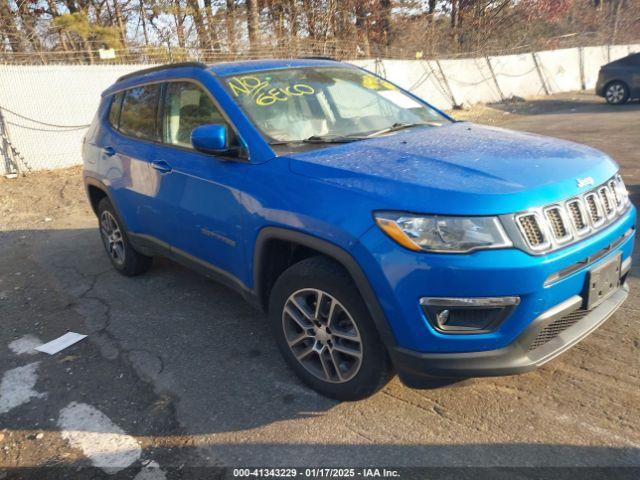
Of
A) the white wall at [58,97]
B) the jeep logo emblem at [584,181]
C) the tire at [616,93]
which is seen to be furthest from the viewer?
the tire at [616,93]

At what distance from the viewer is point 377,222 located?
233 cm

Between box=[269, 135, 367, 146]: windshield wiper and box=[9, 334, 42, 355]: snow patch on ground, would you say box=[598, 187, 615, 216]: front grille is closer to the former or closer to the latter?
box=[269, 135, 367, 146]: windshield wiper

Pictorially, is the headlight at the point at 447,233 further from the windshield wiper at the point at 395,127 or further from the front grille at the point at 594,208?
the windshield wiper at the point at 395,127

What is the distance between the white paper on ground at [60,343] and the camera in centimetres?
375

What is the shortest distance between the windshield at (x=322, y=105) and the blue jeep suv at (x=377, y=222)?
14mm

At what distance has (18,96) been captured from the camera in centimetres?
977

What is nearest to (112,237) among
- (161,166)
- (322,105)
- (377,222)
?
(161,166)

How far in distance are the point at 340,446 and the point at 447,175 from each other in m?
1.41

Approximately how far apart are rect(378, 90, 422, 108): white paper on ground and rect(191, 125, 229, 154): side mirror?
1415mm

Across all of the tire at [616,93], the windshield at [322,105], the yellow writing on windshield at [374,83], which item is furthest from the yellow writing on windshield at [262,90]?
the tire at [616,93]

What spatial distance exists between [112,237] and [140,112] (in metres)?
1.38

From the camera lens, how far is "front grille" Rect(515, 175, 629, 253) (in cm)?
224

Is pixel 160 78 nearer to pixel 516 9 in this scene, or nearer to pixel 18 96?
pixel 18 96

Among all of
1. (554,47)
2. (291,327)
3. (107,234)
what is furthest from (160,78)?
(554,47)
